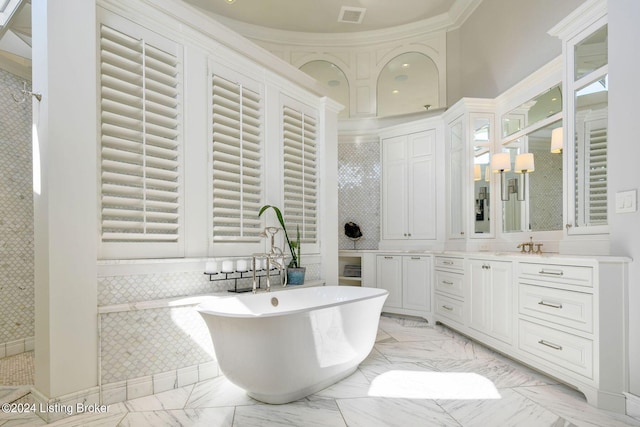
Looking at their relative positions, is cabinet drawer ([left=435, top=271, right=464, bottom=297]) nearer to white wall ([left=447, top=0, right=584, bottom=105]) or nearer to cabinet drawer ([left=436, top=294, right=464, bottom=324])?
cabinet drawer ([left=436, top=294, right=464, bottom=324])

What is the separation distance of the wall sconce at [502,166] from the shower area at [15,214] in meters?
4.14

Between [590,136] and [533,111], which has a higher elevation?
[533,111]

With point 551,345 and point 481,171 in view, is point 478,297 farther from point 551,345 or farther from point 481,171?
point 481,171

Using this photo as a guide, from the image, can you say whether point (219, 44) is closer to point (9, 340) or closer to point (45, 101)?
point (45, 101)

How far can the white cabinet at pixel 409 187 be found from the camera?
463 centimetres

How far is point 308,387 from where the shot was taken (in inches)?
86.4

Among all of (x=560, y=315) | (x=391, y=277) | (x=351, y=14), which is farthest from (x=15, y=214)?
(x=351, y=14)

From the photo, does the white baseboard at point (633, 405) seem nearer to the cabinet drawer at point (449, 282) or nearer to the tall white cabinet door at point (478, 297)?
the tall white cabinet door at point (478, 297)

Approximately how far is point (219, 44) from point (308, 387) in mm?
2619

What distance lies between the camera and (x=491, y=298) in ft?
10.1

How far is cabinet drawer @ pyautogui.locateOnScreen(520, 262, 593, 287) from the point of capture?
2148mm

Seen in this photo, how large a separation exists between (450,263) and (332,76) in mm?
3303

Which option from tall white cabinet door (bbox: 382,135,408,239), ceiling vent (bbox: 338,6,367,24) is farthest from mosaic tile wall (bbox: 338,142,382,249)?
ceiling vent (bbox: 338,6,367,24)

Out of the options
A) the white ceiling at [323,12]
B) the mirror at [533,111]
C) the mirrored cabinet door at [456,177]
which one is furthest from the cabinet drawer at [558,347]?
the white ceiling at [323,12]
